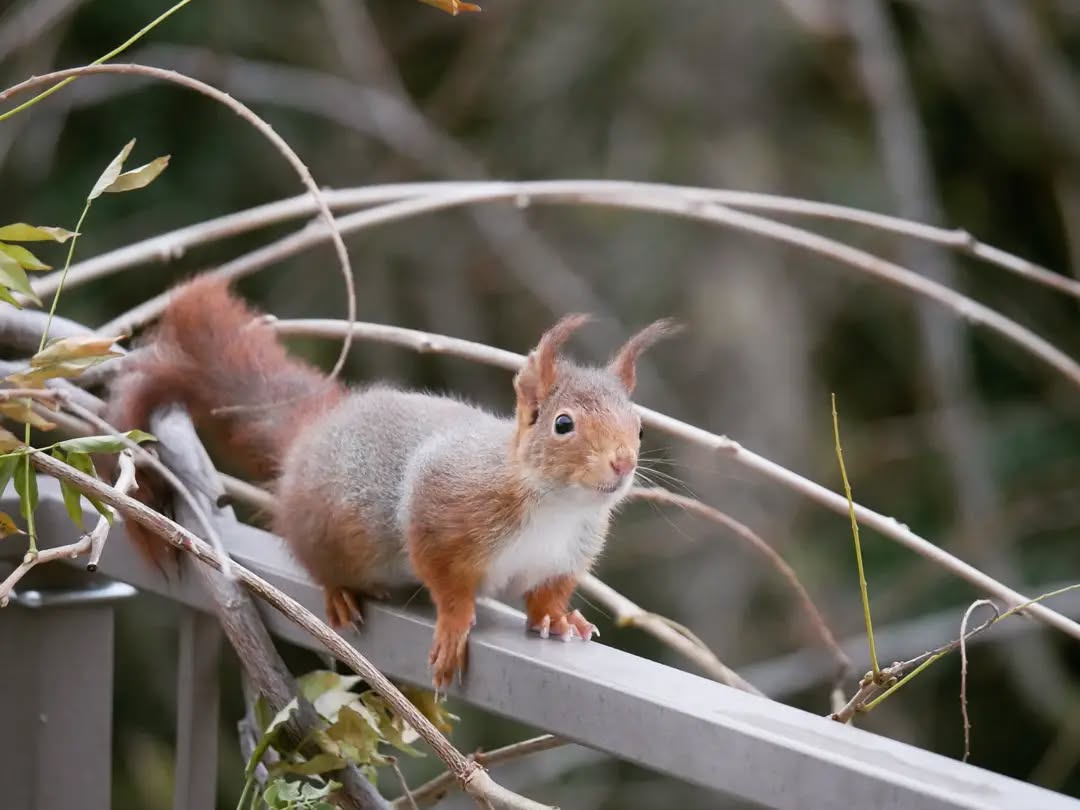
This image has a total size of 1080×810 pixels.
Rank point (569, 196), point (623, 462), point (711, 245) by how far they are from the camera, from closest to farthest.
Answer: point (623, 462) → point (569, 196) → point (711, 245)

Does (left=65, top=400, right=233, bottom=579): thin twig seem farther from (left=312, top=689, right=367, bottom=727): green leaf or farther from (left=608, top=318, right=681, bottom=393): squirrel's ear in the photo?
(left=608, top=318, right=681, bottom=393): squirrel's ear

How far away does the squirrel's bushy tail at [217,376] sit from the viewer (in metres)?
1.31

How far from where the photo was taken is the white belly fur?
1.16 metres

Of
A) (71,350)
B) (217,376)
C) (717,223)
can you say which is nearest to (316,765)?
(71,350)

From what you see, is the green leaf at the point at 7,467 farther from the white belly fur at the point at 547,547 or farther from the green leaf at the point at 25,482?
the white belly fur at the point at 547,547

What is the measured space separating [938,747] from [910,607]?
17.7 inches

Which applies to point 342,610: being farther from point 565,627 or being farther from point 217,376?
point 217,376

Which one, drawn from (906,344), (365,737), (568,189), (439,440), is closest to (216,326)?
(439,440)

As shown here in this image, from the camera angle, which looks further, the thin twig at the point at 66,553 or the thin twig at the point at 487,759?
the thin twig at the point at 487,759

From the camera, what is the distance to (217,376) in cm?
133

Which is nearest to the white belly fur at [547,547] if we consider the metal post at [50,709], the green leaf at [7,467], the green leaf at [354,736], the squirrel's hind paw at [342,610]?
the squirrel's hind paw at [342,610]

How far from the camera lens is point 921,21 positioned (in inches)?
127

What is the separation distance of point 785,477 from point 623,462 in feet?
0.41

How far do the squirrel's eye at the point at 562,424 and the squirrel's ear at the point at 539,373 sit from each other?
23 millimetres
